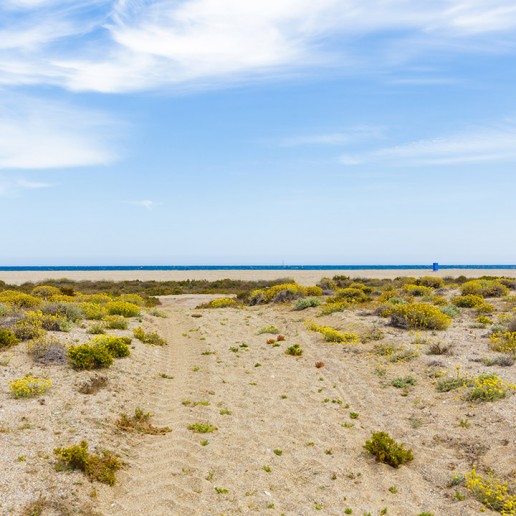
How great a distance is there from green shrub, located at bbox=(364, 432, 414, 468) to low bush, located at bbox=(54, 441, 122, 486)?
477cm

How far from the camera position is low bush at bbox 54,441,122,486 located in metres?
7.88

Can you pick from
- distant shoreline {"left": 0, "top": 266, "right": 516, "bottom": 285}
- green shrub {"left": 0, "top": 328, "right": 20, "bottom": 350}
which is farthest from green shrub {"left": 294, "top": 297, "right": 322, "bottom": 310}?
distant shoreline {"left": 0, "top": 266, "right": 516, "bottom": 285}

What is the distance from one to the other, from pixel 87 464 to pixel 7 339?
26.6ft

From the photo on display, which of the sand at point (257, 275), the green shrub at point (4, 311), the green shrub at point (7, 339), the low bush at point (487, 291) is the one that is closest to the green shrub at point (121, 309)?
the green shrub at point (4, 311)

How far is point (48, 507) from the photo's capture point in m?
6.88

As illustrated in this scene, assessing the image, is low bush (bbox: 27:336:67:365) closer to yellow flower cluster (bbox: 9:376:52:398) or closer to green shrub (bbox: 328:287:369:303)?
yellow flower cluster (bbox: 9:376:52:398)

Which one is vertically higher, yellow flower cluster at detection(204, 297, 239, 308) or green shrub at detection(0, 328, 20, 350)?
green shrub at detection(0, 328, 20, 350)

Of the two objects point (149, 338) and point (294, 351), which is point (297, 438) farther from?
point (149, 338)

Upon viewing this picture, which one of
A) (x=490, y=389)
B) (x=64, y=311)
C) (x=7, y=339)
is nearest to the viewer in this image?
(x=490, y=389)

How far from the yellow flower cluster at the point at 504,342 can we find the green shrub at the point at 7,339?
A: 1525 centimetres

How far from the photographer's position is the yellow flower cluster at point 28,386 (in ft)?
36.3

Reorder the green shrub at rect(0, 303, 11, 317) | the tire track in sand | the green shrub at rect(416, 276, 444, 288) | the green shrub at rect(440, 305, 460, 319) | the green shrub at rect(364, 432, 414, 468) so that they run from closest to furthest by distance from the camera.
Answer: the tire track in sand
the green shrub at rect(364, 432, 414, 468)
the green shrub at rect(0, 303, 11, 317)
the green shrub at rect(440, 305, 460, 319)
the green shrub at rect(416, 276, 444, 288)

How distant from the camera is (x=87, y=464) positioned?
7.97 meters

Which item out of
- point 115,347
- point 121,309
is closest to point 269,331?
point 121,309
